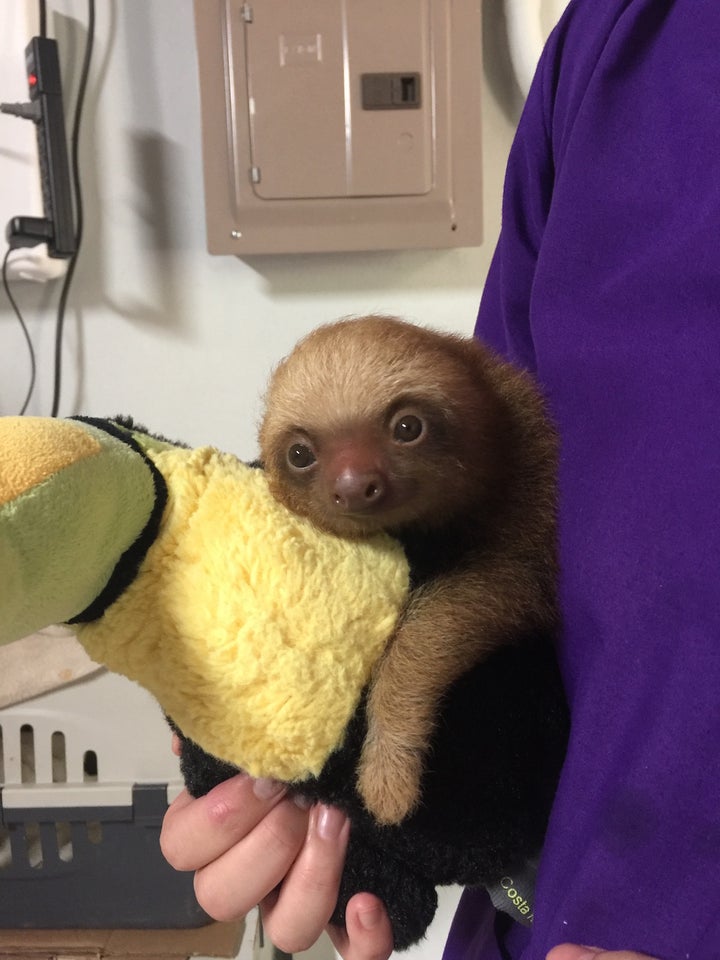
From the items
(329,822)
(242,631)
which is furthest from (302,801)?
(242,631)

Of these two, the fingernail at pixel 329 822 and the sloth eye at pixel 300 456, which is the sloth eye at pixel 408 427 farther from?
the fingernail at pixel 329 822

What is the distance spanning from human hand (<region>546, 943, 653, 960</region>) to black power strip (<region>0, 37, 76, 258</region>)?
1.19m

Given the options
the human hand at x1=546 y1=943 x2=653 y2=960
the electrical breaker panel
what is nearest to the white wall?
the electrical breaker panel

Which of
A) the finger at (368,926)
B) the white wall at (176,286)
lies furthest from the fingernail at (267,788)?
the white wall at (176,286)

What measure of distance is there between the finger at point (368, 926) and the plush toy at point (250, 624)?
0.16 ft

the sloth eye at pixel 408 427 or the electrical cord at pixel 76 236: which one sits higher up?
the electrical cord at pixel 76 236

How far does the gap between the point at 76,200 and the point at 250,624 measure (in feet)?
3.63

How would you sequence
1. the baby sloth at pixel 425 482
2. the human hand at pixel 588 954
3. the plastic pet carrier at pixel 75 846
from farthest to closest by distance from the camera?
the plastic pet carrier at pixel 75 846, the baby sloth at pixel 425 482, the human hand at pixel 588 954

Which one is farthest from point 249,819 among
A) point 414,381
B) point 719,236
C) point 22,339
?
point 22,339

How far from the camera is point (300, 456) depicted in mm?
619

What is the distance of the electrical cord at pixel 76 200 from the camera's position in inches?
49.9

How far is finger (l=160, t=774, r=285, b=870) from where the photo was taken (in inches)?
23.8

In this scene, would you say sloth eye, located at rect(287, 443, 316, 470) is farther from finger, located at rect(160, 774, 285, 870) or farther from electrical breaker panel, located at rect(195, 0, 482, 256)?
electrical breaker panel, located at rect(195, 0, 482, 256)

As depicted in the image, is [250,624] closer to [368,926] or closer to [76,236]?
[368,926]
